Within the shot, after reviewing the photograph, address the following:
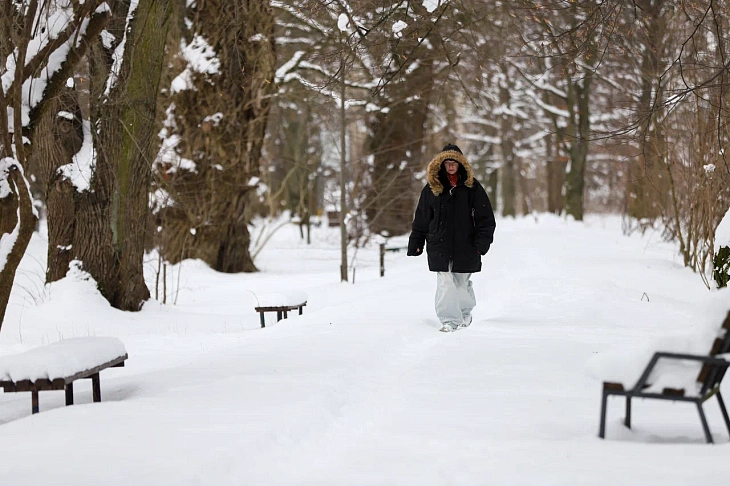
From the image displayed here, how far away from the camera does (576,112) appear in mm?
32906

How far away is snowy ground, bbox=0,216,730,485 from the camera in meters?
4.34

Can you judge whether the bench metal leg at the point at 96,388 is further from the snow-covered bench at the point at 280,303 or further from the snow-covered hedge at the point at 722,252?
the snow-covered hedge at the point at 722,252

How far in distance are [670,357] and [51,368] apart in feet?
12.3

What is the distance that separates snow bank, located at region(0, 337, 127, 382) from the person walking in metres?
3.97

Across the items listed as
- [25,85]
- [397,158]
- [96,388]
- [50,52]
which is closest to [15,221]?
[25,85]

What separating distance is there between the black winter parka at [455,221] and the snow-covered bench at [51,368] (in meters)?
4.04

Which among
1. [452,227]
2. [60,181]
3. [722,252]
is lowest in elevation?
[722,252]

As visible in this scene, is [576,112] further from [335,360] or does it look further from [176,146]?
[335,360]

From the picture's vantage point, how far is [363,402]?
5918 millimetres

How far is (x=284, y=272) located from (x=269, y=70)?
16.5 ft

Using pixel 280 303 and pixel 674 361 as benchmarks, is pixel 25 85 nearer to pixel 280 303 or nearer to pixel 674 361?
pixel 280 303

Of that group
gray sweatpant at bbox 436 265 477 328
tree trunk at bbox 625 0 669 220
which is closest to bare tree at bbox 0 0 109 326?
gray sweatpant at bbox 436 265 477 328

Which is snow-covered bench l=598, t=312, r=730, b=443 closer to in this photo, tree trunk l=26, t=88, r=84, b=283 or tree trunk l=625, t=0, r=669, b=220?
tree trunk l=625, t=0, r=669, b=220

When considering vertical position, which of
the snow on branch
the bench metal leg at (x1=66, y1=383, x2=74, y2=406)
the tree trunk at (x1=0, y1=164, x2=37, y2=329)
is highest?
the snow on branch
